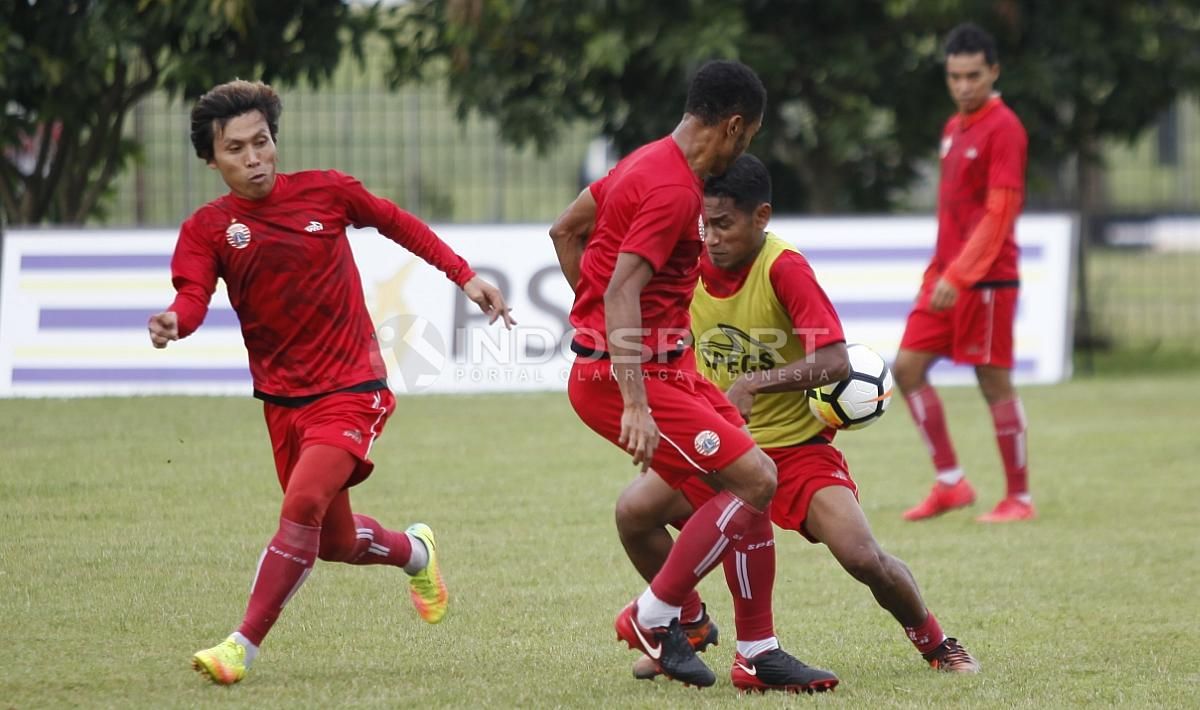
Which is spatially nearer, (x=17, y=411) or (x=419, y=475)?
(x=419, y=475)

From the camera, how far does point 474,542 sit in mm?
7520

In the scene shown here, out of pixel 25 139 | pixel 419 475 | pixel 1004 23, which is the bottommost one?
pixel 419 475

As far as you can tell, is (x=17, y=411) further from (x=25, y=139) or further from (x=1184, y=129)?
(x=1184, y=129)

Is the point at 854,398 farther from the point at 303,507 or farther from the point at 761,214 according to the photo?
the point at 303,507

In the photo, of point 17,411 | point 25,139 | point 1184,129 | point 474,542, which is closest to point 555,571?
point 474,542

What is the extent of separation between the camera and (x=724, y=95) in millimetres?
4906

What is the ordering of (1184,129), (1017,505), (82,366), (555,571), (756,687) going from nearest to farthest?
(756,687), (555,571), (1017,505), (82,366), (1184,129)

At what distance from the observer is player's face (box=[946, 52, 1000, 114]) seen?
862cm

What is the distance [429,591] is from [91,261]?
6934 mm

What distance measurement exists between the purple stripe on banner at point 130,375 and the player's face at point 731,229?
7.12 m

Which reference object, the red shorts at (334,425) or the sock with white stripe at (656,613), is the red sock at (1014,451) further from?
the red shorts at (334,425)

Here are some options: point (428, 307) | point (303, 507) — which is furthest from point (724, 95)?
point (428, 307)

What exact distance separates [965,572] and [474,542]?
2191mm

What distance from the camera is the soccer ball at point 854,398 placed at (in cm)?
546
